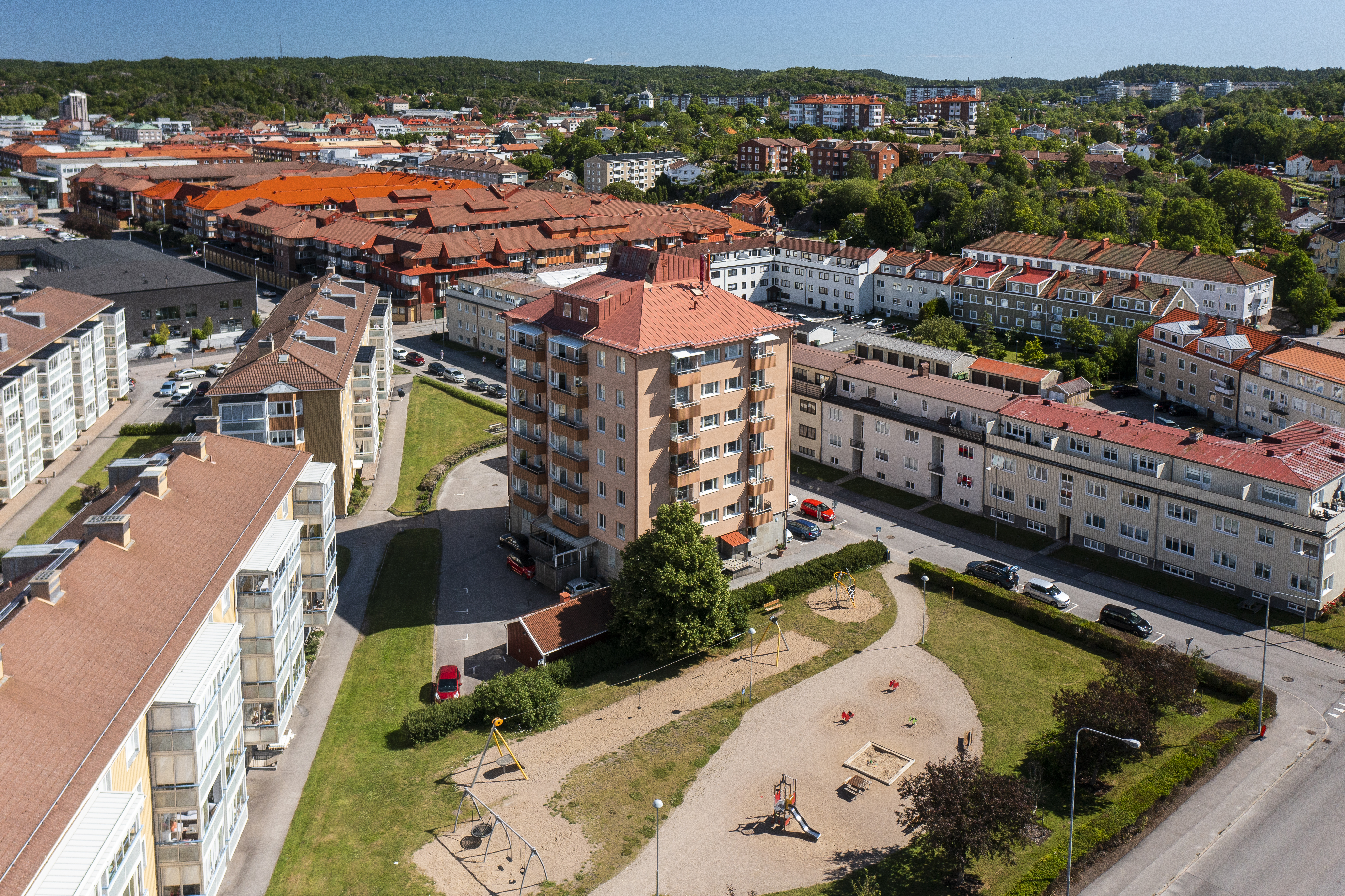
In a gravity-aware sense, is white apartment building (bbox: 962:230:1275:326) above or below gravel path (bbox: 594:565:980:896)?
above

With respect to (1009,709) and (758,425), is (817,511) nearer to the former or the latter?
(758,425)

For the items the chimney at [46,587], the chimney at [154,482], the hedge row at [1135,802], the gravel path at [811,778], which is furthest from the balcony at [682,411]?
the chimney at [46,587]

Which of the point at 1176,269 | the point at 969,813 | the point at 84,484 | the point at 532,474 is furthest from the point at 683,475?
the point at 1176,269

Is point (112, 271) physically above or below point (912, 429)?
above

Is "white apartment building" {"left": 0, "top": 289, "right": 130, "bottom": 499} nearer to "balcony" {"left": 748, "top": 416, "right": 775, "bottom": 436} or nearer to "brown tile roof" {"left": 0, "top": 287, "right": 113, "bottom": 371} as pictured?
"brown tile roof" {"left": 0, "top": 287, "right": 113, "bottom": 371}

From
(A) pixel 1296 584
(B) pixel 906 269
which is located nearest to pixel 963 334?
(B) pixel 906 269

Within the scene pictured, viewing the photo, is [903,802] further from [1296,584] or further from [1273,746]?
[1296,584]

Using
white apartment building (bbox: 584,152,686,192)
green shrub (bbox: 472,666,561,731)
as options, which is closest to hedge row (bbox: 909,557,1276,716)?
green shrub (bbox: 472,666,561,731)
